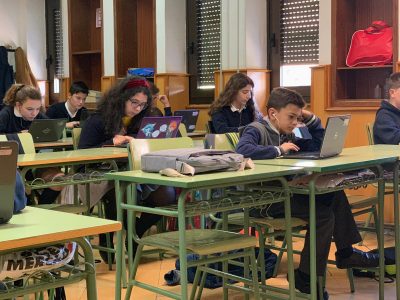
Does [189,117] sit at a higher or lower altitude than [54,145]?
higher

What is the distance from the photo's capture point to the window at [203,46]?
24.0 ft

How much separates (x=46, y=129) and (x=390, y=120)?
2635 mm

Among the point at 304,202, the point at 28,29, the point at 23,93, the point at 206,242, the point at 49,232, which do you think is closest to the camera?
the point at 49,232

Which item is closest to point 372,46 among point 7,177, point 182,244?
point 182,244

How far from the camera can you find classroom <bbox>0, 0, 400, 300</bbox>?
2604mm

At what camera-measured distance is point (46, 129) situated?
5.43m

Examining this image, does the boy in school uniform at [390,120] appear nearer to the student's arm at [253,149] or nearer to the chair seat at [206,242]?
the student's arm at [253,149]

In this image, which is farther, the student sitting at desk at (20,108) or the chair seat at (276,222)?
the student sitting at desk at (20,108)

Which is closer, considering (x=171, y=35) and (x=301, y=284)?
(x=301, y=284)

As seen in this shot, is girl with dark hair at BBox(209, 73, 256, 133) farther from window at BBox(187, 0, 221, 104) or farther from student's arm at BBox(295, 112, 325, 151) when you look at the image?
window at BBox(187, 0, 221, 104)

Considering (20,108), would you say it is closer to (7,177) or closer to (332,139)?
(332,139)

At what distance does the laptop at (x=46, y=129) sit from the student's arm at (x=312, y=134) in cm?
245

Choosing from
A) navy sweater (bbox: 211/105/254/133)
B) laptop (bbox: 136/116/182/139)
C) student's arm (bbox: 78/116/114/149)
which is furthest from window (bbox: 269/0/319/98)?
student's arm (bbox: 78/116/114/149)

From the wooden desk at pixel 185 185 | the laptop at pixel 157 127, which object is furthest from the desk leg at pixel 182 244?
the laptop at pixel 157 127
